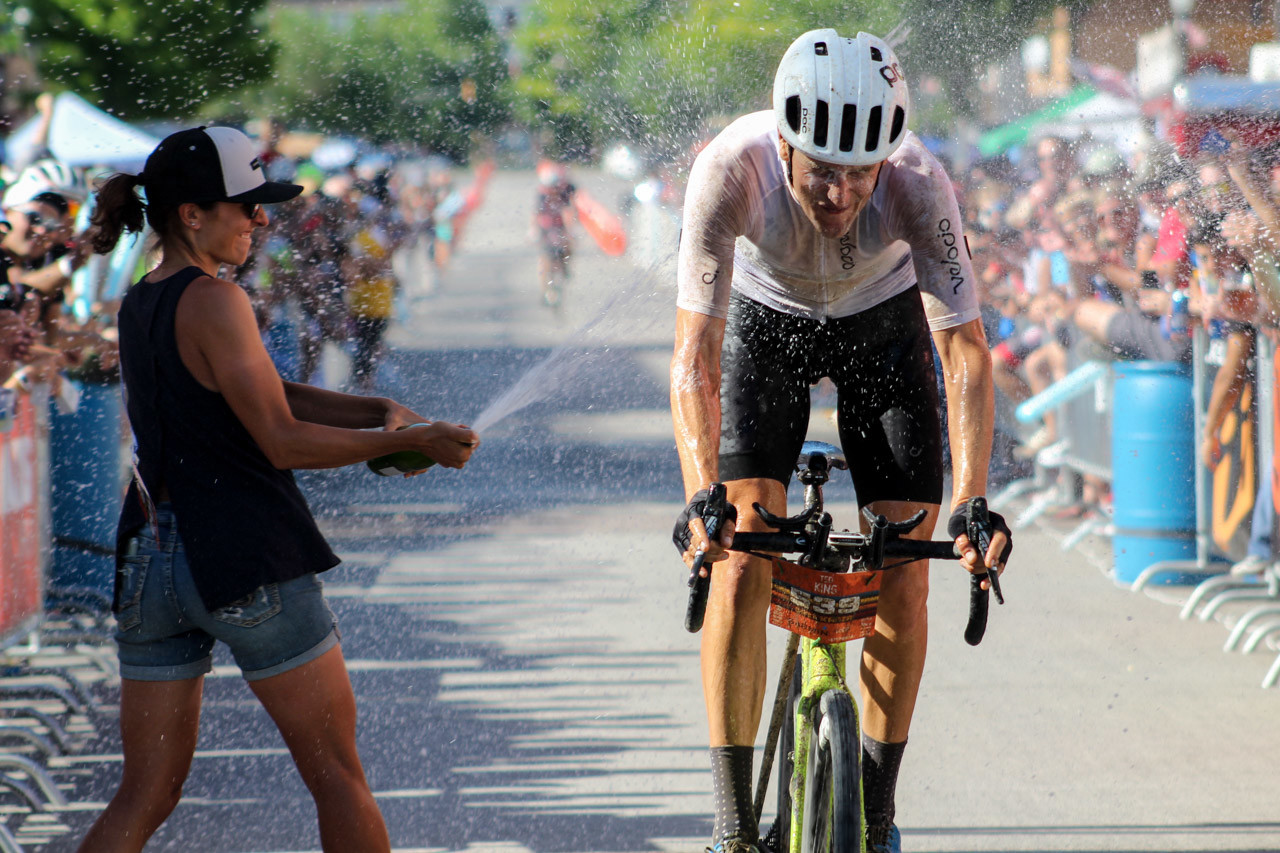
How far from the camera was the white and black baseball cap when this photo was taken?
2.88 m

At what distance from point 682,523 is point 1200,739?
3.06m

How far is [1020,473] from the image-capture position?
380 inches

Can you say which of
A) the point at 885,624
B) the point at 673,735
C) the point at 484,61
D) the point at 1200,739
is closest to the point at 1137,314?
the point at 1200,739

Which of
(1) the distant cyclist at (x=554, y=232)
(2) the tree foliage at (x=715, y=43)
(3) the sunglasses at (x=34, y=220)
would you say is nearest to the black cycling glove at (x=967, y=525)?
(3) the sunglasses at (x=34, y=220)

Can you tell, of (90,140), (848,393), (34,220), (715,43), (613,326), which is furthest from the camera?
(613,326)

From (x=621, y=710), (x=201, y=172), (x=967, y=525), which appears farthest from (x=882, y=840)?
(x=201, y=172)

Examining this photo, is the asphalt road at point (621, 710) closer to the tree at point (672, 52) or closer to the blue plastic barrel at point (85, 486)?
the blue plastic barrel at point (85, 486)

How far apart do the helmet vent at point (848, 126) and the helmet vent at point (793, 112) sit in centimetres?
11

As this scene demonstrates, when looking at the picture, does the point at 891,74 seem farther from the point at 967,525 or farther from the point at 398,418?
the point at 398,418

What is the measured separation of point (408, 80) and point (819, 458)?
128 ft

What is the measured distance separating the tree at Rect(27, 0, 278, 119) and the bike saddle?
16.3m

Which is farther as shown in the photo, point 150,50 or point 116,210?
point 150,50

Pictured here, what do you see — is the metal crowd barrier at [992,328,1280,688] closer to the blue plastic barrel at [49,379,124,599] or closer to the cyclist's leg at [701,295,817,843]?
the cyclist's leg at [701,295,817,843]

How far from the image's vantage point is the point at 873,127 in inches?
113
